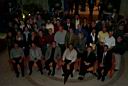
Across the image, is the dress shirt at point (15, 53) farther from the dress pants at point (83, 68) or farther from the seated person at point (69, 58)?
the dress pants at point (83, 68)

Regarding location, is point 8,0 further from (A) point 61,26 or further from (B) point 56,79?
(B) point 56,79

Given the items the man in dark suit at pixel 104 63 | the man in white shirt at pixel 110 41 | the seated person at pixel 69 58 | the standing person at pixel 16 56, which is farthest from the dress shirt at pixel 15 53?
the man in white shirt at pixel 110 41

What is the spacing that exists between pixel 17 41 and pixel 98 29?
11.5 ft

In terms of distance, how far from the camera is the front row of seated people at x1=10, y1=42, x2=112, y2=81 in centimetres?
1035

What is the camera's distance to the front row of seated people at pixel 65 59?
34.0ft

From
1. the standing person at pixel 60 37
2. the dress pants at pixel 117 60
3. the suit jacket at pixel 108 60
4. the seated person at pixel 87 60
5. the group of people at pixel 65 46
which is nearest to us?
the suit jacket at pixel 108 60

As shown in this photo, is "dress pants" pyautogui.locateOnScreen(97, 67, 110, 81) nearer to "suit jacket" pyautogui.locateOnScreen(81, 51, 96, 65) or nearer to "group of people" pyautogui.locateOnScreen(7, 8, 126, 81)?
Result: "group of people" pyautogui.locateOnScreen(7, 8, 126, 81)

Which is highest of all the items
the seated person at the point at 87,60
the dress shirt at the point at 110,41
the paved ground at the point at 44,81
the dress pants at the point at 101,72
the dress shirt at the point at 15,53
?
the dress shirt at the point at 110,41

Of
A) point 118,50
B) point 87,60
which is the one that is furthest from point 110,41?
point 87,60

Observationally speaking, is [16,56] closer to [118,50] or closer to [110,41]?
[110,41]

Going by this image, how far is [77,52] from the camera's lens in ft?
35.1

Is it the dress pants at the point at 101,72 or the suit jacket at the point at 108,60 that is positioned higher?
the suit jacket at the point at 108,60

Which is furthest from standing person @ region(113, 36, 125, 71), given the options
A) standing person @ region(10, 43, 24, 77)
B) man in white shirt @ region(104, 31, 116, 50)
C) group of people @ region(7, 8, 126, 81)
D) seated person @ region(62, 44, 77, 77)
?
standing person @ region(10, 43, 24, 77)

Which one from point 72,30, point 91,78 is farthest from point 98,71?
point 72,30
